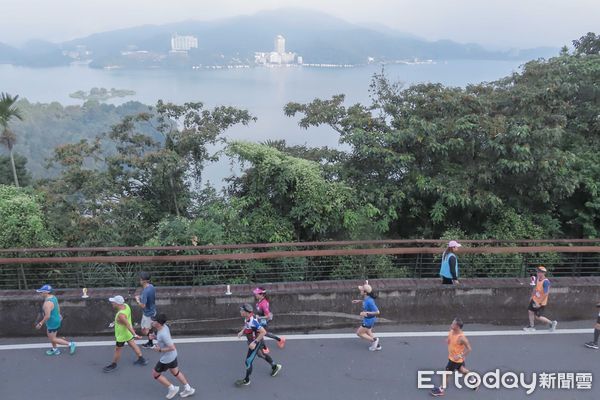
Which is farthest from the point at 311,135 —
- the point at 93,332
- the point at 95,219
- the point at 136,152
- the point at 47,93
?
the point at 47,93

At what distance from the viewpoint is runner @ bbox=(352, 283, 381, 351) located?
702 centimetres

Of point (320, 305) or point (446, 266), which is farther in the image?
point (446, 266)

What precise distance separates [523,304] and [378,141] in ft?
14.4

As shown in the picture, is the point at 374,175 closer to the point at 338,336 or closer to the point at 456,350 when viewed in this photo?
the point at 338,336

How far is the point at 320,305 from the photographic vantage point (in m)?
7.72

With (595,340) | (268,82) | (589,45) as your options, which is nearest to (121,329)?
(595,340)

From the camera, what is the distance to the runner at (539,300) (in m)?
7.44

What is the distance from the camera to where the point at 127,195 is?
38.1ft

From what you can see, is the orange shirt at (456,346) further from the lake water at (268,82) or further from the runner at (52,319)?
the lake water at (268,82)

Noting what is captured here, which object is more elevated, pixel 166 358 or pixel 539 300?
pixel 539 300

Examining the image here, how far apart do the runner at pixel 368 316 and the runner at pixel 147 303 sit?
114 inches

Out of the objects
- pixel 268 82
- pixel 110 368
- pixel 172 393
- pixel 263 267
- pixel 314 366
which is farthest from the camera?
pixel 268 82

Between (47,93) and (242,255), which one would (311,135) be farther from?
(47,93)

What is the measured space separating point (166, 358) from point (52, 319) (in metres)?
2.05
